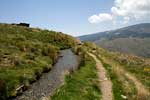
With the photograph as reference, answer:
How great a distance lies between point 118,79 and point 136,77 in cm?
406

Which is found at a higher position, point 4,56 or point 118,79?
point 4,56

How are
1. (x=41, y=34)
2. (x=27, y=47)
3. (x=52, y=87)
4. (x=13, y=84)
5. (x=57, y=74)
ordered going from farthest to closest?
(x=41, y=34) < (x=27, y=47) < (x=57, y=74) < (x=52, y=87) < (x=13, y=84)

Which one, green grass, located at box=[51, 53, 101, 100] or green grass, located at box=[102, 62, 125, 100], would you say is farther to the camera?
green grass, located at box=[102, 62, 125, 100]

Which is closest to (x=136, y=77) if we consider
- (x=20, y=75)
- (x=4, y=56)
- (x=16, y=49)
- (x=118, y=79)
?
(x=118, y=79)

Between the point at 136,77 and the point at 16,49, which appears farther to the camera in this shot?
the point at 16,49

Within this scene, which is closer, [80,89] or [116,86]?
[80,89]

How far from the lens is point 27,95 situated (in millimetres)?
25375

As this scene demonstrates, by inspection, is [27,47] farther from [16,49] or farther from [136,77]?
[136,77]

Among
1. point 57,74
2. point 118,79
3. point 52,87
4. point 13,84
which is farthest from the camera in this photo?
point 57,74

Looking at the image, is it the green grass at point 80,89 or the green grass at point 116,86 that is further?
the green grass at point 116,86

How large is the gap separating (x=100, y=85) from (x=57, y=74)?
8.77m

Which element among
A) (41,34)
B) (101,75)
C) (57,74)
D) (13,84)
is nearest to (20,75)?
(13,84)

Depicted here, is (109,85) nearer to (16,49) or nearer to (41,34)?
(16,49)

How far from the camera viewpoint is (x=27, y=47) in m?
50.0
